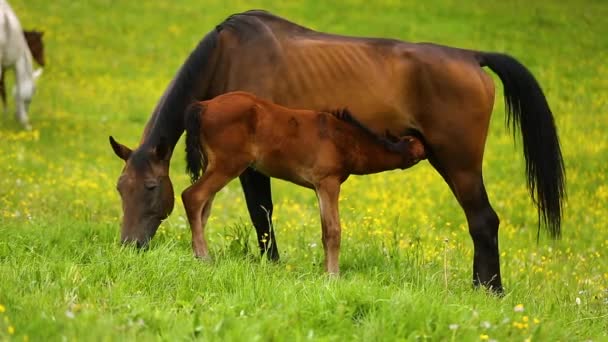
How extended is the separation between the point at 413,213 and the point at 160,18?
58.7 ft

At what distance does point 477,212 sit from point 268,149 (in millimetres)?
2003

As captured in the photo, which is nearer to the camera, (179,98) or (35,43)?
(179,98)

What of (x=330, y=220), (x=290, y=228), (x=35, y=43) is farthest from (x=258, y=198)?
(x=35, y=43)

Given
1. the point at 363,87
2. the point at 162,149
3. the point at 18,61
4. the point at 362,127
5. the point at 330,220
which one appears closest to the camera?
the point at 330,220

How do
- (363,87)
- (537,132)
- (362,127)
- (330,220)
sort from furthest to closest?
(537,132) < (363,87) < (362,127) < (330,220)

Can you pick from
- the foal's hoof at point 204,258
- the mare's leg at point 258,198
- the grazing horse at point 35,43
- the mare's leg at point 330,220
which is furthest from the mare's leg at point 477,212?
the grazing horse at point 35,43

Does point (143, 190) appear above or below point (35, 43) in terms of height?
above

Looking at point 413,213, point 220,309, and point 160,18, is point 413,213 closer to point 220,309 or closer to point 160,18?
point 220,309

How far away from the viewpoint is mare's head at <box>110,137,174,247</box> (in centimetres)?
691

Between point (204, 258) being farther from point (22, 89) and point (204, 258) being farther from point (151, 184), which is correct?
point (22, 89)

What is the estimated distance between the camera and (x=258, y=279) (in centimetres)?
588

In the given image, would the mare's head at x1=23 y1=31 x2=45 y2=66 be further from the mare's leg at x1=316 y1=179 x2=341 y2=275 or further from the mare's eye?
the mare's leg at x1=316 y1=179 x2=341 y2=275

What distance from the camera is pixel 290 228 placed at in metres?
10.1

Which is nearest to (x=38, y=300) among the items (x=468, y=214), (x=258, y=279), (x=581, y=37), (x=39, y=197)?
(x=258, y=279)
